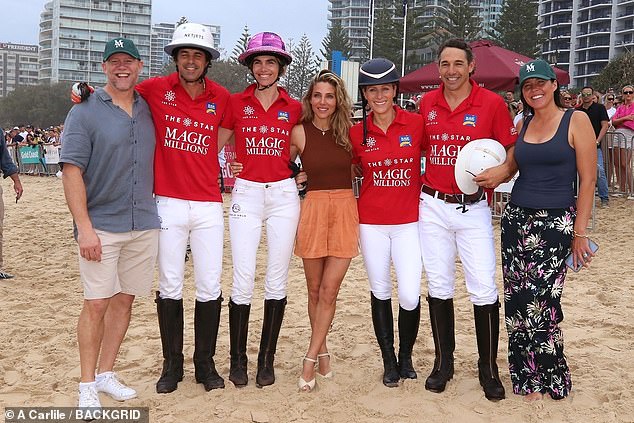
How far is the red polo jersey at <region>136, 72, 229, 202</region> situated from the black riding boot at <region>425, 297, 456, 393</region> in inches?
63.4

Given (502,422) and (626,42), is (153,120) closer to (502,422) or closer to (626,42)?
(502,422)

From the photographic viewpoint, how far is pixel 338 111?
13.1 feet

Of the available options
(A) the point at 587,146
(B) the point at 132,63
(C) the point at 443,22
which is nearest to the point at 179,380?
(B) the point at 132,63

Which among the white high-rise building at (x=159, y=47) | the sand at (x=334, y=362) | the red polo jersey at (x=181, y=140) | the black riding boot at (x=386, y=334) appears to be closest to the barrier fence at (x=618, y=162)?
A: the sand at (x=334, y=362)

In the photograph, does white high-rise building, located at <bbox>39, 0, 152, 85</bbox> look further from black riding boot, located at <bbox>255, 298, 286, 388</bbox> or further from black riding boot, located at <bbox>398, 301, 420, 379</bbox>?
black riding boot, located at <bbox>398, 301, 420, 379</bbox>

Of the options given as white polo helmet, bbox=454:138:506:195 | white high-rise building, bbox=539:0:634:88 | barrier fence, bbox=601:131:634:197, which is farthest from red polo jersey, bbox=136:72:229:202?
white high-rise building, bbox=539:0:634:88

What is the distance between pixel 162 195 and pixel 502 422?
243 centimetres

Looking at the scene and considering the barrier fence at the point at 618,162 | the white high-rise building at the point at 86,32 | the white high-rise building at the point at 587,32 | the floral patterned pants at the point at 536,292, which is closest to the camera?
the floral patterned pants at the point at 536,292

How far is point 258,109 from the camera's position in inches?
156

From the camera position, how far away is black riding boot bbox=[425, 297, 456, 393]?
156 inches

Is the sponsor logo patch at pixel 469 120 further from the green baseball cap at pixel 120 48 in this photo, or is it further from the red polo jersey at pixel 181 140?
the green baseball cap at pixel 120 48

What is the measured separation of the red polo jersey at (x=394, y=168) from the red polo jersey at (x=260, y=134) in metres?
0.53

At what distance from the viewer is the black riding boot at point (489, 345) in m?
3.84

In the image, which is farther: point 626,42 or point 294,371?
point 626,42
